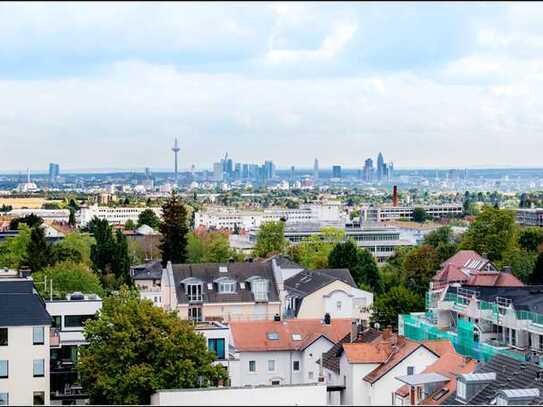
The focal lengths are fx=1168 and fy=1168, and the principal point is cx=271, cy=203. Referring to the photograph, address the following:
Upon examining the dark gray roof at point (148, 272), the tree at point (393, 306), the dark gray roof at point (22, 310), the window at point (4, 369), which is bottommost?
the dark gray roof at point (148, 272)

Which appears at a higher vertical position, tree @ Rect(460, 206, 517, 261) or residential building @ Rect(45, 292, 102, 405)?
tree @ Rect(460, 206, 517, 261)

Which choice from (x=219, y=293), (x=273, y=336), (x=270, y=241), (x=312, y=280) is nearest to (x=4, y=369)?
(x=273, y=336)

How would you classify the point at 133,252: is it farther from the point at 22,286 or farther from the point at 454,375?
the point at 454,375

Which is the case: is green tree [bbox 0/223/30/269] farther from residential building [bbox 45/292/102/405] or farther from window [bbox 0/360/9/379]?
window [bbox 0/360/9/379]

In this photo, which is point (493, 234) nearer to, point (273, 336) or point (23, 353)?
→ point (273, 336)

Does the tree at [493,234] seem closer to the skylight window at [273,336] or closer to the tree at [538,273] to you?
the tree at [538,273]

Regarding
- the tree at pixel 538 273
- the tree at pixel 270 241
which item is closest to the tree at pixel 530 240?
the tree at pixel 538 273

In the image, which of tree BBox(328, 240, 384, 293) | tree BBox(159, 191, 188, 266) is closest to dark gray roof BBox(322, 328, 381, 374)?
tree BBox(328, 240, 384, 293)
